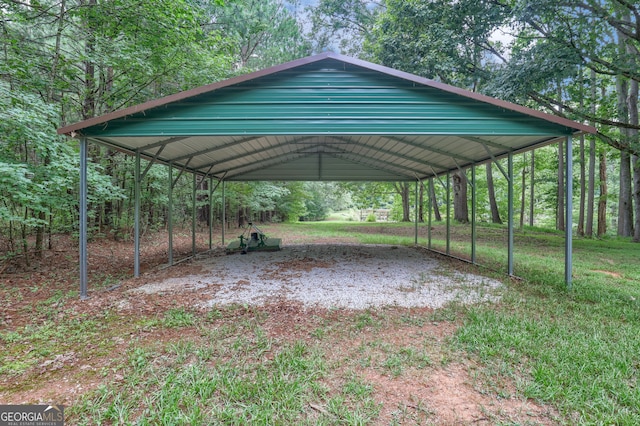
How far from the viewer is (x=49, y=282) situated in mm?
5273

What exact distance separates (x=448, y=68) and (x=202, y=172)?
918 cm

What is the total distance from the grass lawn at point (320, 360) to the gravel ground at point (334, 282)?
474mm

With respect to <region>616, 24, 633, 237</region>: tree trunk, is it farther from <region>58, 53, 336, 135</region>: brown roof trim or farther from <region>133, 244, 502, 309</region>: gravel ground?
<region>58, 53, 336, 135</region>: brown roof trim

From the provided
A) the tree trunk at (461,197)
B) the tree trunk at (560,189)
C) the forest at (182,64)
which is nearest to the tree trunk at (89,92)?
the forest at (182,64)

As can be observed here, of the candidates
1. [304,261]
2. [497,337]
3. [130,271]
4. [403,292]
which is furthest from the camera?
[304,261]

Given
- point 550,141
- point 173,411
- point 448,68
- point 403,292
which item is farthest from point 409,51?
point 173,411

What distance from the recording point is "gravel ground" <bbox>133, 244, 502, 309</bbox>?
4.50m

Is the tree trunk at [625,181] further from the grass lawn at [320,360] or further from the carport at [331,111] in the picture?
the grass lawn at [320,360]

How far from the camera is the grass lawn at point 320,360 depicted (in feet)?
6.59

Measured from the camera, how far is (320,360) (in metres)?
2.63

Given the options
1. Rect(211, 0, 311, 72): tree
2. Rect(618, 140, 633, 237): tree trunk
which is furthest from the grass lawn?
Rect(618, 140, 633, 237): tree trunk

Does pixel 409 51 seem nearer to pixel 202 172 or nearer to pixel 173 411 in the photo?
pixel 202 172

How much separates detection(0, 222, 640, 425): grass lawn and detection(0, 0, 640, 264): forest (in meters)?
2.50

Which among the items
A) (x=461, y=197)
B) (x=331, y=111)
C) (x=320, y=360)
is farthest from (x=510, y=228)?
(x=461, y=197)
